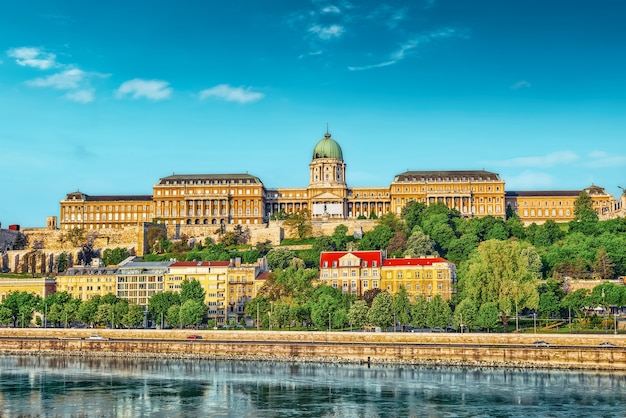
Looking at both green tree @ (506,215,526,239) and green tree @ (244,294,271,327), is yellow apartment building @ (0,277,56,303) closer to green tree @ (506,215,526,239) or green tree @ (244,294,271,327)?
green tree @ (244,294,271,327)

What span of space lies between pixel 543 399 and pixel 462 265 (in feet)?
147

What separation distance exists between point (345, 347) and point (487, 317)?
13167 millimetres

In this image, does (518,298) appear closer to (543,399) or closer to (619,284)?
(619,284)

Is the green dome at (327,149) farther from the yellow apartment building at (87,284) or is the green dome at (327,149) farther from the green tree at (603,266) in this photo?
the green tree at (603,266)

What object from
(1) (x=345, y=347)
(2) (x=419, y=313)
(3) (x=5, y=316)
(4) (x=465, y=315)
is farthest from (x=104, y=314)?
(4) (x=465, y=315)

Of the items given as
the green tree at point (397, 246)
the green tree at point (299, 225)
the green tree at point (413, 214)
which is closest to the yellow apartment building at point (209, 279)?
the green tree at point (397, 246)

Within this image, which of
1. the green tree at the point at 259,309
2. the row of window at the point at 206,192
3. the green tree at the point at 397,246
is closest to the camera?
the green tree at the point at 259,309

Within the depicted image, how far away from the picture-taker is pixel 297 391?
56438 mm

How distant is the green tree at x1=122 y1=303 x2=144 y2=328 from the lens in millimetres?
84875

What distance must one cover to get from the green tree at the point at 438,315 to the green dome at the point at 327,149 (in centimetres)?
8205

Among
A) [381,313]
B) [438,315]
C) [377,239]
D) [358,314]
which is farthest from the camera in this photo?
[377,239]

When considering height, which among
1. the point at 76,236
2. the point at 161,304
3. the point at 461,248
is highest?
the point at 76,236

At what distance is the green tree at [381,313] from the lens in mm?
78125

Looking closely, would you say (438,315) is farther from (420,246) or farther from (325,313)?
(420,246)
